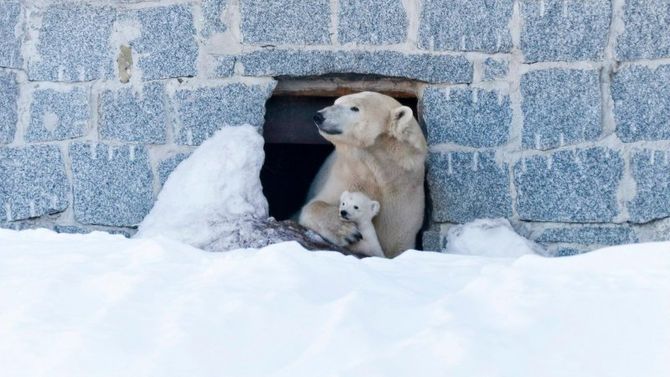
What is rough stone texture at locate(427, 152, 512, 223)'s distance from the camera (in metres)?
5.25

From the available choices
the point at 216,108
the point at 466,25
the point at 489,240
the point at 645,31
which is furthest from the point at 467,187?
the point at 216,108

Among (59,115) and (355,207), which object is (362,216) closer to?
(355,207)

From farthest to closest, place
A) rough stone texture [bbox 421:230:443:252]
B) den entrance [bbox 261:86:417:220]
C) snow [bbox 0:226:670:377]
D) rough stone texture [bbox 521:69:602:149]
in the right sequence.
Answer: den entrance [bbox 261:86:417:220] → rough stone texture [bbox 421:230:443:252] → rough stone texture [bbox 521:69:602:149] → snow [bbox 0:226:670:377]

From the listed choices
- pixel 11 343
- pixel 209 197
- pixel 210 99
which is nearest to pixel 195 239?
pixel 209 197

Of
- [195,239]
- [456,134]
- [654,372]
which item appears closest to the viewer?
[654,372]

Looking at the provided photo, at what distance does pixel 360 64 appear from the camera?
5.29 metres

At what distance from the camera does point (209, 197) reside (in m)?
5.16

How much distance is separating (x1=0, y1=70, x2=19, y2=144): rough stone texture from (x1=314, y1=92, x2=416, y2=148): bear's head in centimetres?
136

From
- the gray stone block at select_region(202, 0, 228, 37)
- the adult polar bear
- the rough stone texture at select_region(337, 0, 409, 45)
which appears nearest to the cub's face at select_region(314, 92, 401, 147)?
the adult polar bear

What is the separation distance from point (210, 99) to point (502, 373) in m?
3.03

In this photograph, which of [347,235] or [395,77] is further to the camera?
[395,77]

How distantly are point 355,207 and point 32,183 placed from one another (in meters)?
1.45

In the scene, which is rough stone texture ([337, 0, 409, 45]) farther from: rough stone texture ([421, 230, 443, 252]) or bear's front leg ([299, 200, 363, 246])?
rough stone texture ([421, 230, 443, 252])

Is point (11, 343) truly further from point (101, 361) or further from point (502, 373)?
point (502, 373)
